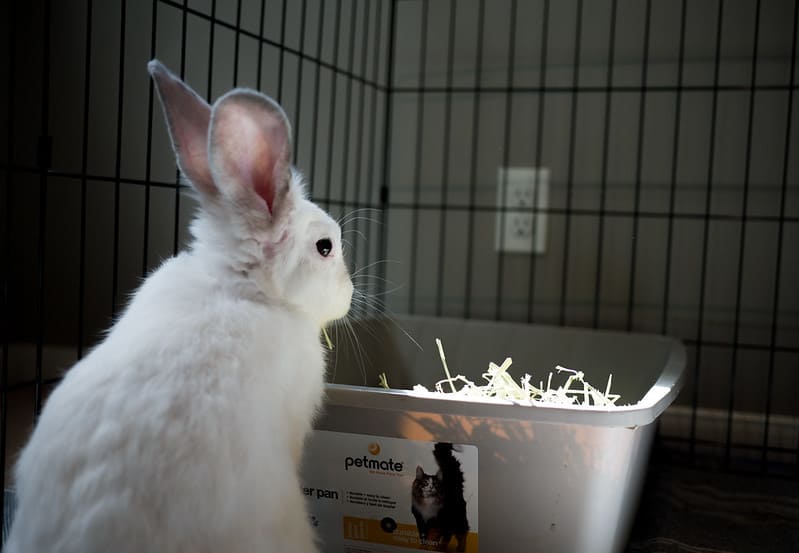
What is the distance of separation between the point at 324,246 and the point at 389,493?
1.42 feet

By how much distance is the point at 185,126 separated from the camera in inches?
47.9

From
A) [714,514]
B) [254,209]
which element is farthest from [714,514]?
[254,209]

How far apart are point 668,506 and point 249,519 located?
1.15 metres

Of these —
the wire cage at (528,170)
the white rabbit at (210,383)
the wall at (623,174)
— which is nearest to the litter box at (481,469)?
the white rabbit at (210,383)

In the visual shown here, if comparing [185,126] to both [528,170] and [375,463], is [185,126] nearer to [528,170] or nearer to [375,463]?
[375,463]

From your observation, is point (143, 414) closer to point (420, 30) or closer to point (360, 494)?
point (360, 494)

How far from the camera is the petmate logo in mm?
1334

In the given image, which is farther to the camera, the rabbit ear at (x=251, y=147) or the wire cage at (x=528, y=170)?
the wire cage at (x=528, y=170)

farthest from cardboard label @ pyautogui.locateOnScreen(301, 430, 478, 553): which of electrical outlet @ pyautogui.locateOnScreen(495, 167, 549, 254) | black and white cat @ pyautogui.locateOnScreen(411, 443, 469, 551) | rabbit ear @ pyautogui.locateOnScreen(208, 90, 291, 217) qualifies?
electrical outlet @ pyautogui.locateOnScreen(495, 167, 549, 254)

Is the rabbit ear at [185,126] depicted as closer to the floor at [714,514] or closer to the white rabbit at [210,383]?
the white rabbit at [210,383]

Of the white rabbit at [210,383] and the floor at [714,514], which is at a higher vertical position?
the white rabbit at [210,383]

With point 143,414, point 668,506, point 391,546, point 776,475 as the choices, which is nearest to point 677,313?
point 776,475

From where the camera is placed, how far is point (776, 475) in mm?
2059

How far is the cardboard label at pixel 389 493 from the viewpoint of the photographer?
4.29 ft
